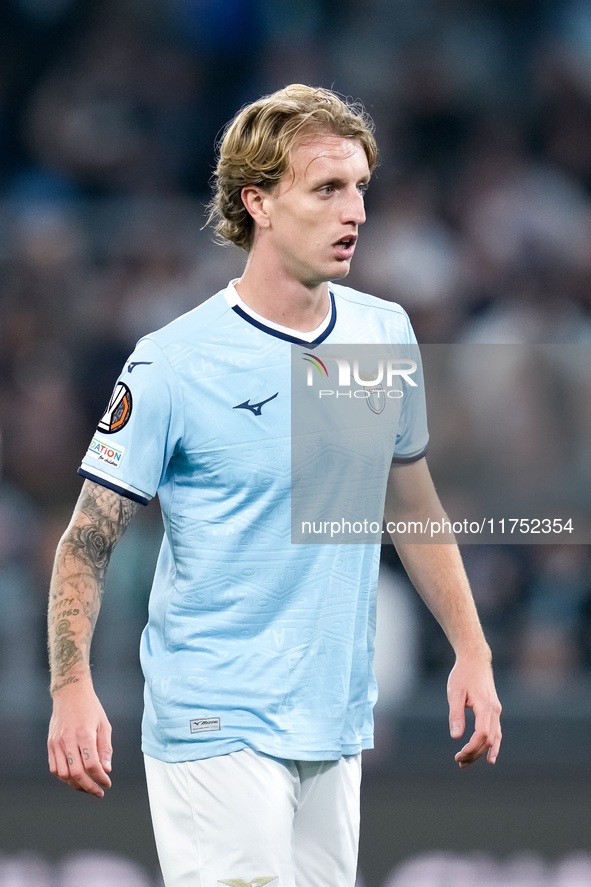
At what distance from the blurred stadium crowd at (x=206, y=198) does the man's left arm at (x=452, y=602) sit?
2.43 metres

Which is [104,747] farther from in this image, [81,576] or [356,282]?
[356,282]

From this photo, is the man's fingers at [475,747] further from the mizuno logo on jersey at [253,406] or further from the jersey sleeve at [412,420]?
the mizuno logo on jersey at [253,406]

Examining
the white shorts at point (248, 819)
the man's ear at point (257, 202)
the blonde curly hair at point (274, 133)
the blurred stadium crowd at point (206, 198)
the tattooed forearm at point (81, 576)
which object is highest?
the blurred stadium crowd at point (206, 198)

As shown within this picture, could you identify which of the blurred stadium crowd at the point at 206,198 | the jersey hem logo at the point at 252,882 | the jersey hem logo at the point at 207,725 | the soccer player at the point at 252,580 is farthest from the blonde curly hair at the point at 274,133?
the blurred stadium crowd at the point at 206,198

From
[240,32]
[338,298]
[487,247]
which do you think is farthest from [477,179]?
[338,298]

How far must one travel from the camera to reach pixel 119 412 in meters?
2.62

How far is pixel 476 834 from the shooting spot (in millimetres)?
4539

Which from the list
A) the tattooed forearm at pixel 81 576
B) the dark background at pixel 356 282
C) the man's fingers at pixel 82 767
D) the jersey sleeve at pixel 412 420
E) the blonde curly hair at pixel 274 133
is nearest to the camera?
the man's fingers at pixel 82 767

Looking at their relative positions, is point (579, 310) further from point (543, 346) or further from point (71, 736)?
point (71, 736)

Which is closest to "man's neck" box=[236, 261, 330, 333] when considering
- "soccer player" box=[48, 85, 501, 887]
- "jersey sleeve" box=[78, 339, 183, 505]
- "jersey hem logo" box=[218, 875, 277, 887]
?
"soccer player" box=[48, 85, 501, 887]

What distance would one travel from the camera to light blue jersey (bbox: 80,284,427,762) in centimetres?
260

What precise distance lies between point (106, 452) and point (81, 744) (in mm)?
620

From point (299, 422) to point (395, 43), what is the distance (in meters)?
5.60

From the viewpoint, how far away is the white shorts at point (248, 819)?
254cm
